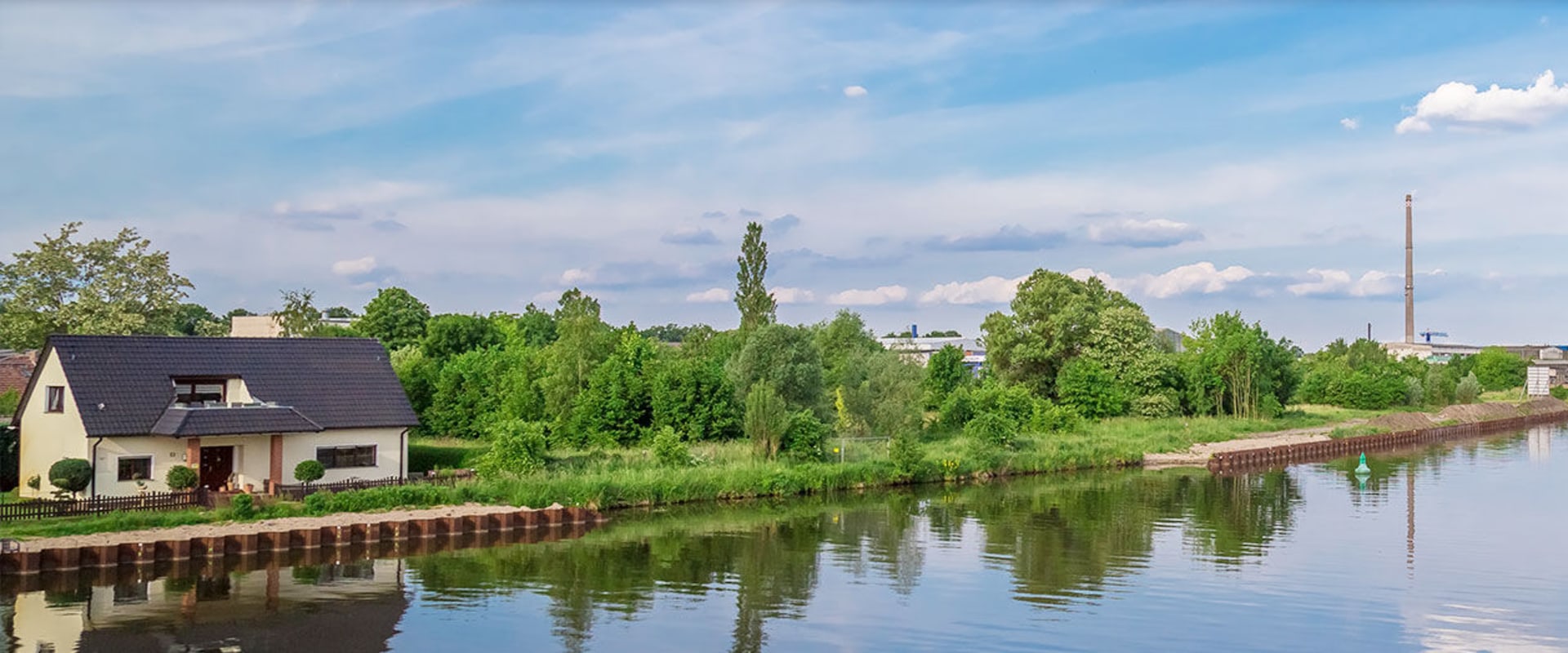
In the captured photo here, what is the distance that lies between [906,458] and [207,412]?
22775 millimetres

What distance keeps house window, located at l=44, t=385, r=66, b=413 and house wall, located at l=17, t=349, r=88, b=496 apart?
7 centimetres

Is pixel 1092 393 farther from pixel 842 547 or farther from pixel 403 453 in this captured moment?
pixel 403 453

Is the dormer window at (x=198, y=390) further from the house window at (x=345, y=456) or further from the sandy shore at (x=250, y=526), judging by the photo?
the sandy shore at (x=250, y=526)

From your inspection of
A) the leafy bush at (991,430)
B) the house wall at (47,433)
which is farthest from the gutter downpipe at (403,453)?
the leafy bush at (991,430)

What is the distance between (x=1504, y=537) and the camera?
31859 millimetres

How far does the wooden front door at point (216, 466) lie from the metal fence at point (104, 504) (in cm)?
194

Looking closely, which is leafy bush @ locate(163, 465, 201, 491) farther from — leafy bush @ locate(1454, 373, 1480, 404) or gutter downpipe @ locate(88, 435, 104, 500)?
leafy bush @ locate(1454, 373, 1480, 404)

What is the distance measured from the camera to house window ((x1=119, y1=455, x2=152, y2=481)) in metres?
31.4

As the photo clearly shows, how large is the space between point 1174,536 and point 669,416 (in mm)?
20335

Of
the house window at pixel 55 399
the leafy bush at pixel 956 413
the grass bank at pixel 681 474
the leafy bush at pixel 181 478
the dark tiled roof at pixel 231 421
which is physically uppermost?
the house window at pixel 55 399

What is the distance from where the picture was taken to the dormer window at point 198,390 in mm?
33438

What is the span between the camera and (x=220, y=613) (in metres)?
21.2

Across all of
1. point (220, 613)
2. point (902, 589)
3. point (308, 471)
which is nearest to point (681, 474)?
point (308, 471)

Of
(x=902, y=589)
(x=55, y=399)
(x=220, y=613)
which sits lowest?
(x=902, y=589)
